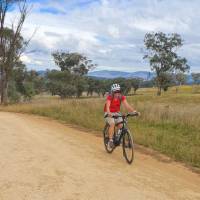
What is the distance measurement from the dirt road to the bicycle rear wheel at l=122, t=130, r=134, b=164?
0.56 ft

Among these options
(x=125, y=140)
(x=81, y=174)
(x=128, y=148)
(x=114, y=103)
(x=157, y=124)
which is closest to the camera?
(x=81, y=174)

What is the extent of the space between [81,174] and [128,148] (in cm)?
208

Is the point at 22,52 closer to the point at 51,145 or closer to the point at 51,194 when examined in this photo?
the point at 51,145

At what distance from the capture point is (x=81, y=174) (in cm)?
853

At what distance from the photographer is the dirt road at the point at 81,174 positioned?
7.24 metres

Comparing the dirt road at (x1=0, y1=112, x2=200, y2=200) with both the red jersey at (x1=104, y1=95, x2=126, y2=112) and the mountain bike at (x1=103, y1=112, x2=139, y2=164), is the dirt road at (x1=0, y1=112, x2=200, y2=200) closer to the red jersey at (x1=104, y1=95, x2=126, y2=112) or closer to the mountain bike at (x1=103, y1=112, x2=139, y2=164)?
the mountain bike at (x1=103, y1=112, x2=139, y2=164)

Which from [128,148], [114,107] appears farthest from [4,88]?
[128,148]

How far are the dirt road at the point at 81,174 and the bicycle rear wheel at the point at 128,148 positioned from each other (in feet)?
0.56

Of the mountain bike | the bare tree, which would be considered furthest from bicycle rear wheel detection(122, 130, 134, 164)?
the bare tree

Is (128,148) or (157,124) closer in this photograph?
(128,148)

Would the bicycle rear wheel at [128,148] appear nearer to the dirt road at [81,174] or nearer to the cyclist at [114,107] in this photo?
the dirt road at [81,174]

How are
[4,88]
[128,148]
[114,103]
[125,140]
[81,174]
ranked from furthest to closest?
[4,88] < [114,103] < [125,140] < [128,148] < [81,174]

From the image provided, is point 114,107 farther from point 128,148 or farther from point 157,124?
point 157,124

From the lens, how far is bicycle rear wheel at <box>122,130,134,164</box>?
1016 cm
